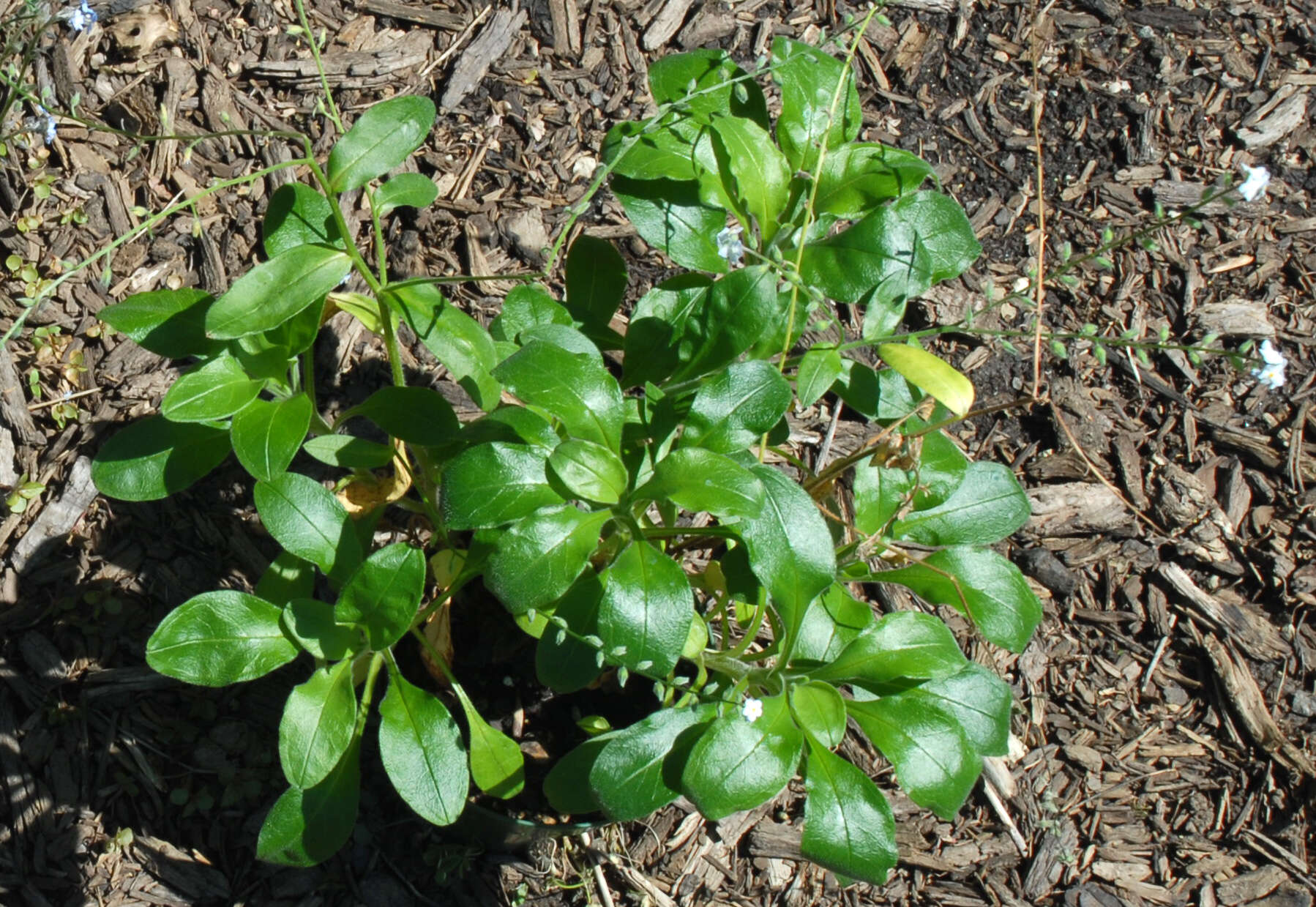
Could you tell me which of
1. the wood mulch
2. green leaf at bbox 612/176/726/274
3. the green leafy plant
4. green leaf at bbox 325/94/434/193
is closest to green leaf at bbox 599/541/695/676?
the green leafy plant

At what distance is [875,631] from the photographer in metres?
1.94

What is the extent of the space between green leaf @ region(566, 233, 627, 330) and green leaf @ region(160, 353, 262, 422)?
24.9 inches

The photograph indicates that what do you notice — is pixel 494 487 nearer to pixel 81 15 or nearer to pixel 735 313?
pixel 735 313

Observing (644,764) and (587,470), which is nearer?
(587,470)

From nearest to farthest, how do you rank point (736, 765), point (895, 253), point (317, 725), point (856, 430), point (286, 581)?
point (736, 765) → point (317, 725) → point (895, 253) → point (286, 581) → point (856, 430)

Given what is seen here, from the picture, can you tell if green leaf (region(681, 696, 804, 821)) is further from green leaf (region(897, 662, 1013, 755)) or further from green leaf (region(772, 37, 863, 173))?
green leaf (region(772, 37, 863, 173))

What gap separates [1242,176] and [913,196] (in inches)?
61.5

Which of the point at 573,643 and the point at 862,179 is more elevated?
the point at 862,179

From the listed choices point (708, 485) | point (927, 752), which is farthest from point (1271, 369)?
point (708, 485)

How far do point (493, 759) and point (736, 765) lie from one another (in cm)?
58

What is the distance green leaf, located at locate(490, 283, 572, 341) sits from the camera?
2.02 metres

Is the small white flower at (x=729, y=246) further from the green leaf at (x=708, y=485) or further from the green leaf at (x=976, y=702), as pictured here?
the green leaf at (x=976, y=702)

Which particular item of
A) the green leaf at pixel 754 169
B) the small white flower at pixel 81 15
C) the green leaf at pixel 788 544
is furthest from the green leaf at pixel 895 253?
the small white flower at pixel 81 15

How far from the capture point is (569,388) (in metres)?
1.78
